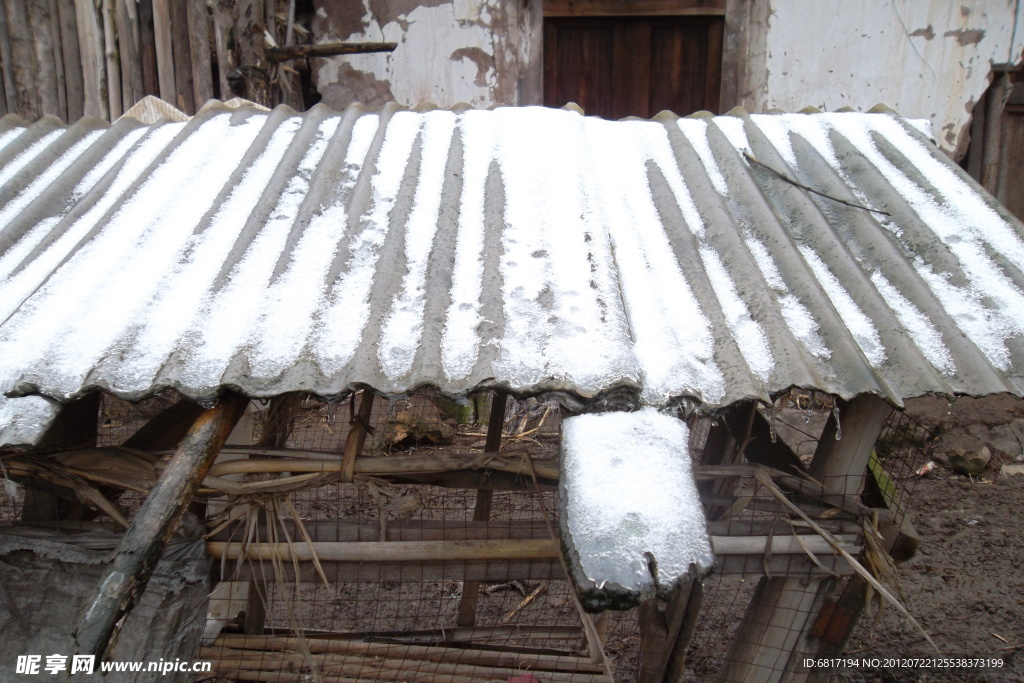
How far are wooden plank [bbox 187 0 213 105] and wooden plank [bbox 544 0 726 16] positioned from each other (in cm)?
245

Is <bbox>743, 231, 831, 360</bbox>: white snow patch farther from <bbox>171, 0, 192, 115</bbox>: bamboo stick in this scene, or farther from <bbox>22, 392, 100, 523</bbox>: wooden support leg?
<bbox>171, 0, 192, 115</bbox>: bamboo stick

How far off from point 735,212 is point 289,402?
163cm

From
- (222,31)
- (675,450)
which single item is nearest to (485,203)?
(675,450)

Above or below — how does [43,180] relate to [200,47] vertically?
below

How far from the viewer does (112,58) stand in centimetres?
425

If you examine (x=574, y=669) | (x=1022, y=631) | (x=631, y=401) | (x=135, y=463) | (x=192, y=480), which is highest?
(x=631, y=401)

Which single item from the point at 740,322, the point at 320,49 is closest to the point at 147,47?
the point at 320,49

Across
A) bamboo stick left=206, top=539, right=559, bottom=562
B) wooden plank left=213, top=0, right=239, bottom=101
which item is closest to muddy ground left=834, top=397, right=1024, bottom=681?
bamboo stick left=206, top=539, right=559, bottom=562

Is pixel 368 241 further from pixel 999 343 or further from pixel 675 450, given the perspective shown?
pixel 999 343

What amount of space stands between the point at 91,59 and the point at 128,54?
223 millimetres

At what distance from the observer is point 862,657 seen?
12.2 feet

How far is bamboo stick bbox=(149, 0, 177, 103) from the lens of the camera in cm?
428

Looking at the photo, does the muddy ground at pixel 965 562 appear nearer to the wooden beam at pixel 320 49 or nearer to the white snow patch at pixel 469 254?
the white snow patch at pixel 469 254

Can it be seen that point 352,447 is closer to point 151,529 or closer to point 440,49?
point 151,529
